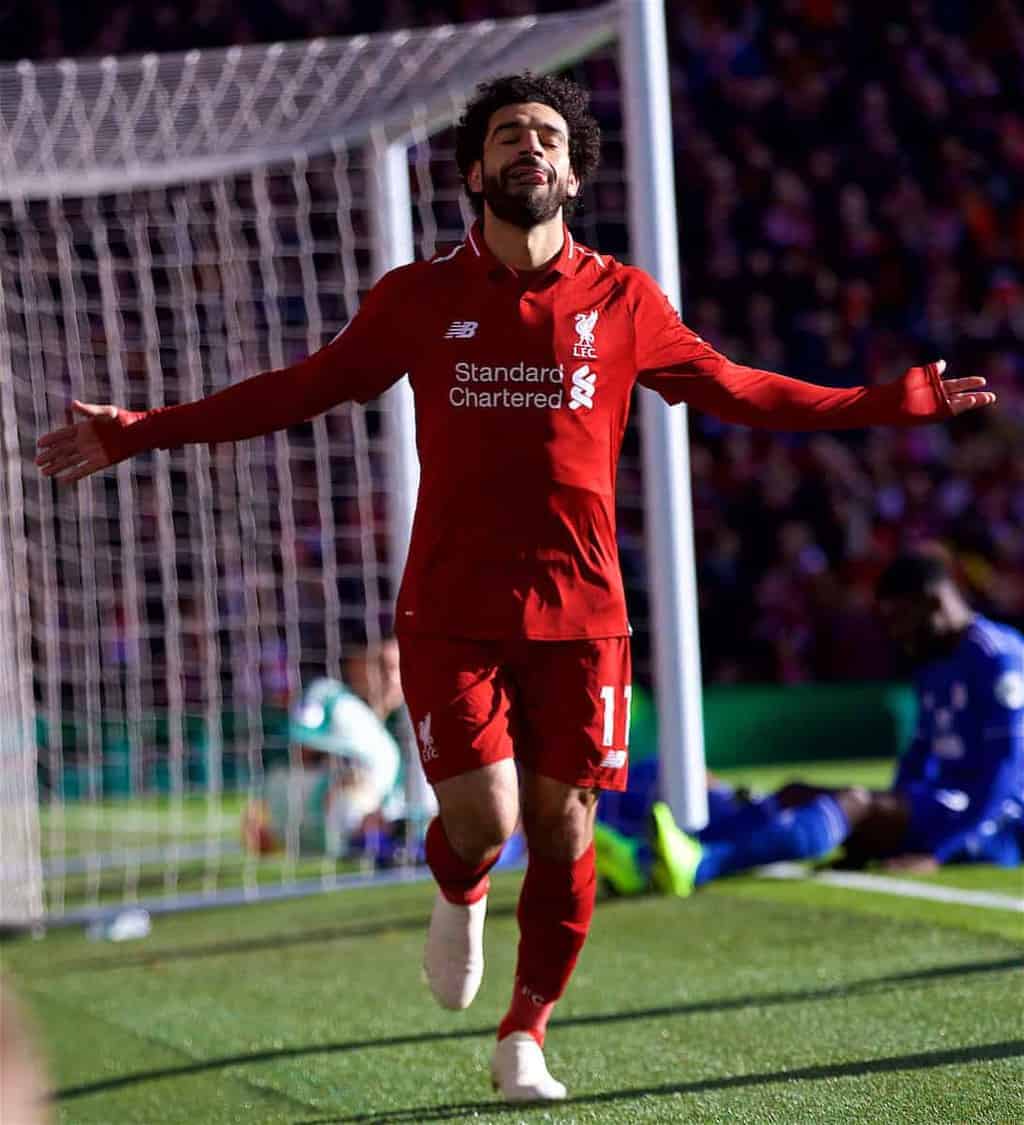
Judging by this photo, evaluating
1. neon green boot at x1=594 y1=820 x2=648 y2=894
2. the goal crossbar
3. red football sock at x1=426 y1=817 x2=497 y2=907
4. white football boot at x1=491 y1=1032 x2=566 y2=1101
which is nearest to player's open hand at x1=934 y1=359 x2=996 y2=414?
red football sock at x1=426 y1=817 x2=497 y2=907

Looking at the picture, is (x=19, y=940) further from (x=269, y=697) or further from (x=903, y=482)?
(x=903, y=482)

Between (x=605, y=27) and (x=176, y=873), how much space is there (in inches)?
173

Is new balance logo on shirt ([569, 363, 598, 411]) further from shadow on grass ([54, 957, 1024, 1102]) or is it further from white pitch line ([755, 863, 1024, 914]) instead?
white pitch line ([755, 863, 1024, 914])

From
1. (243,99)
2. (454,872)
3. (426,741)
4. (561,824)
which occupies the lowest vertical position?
(454,872)

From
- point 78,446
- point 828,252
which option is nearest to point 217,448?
point 828,252

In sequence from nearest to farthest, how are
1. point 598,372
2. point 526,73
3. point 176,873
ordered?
point 598,372
point 526,73
point 176,873

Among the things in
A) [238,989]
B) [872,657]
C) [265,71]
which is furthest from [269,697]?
[238,989]

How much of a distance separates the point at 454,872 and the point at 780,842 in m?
3.04

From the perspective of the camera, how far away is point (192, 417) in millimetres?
3734

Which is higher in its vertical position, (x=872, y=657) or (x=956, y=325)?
(x=956, y=325)

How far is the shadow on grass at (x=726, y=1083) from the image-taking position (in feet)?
12.6

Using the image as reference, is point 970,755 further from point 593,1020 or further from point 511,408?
point 511,408

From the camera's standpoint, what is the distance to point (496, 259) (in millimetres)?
3779

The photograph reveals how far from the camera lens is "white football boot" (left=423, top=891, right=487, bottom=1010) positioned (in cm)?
384
